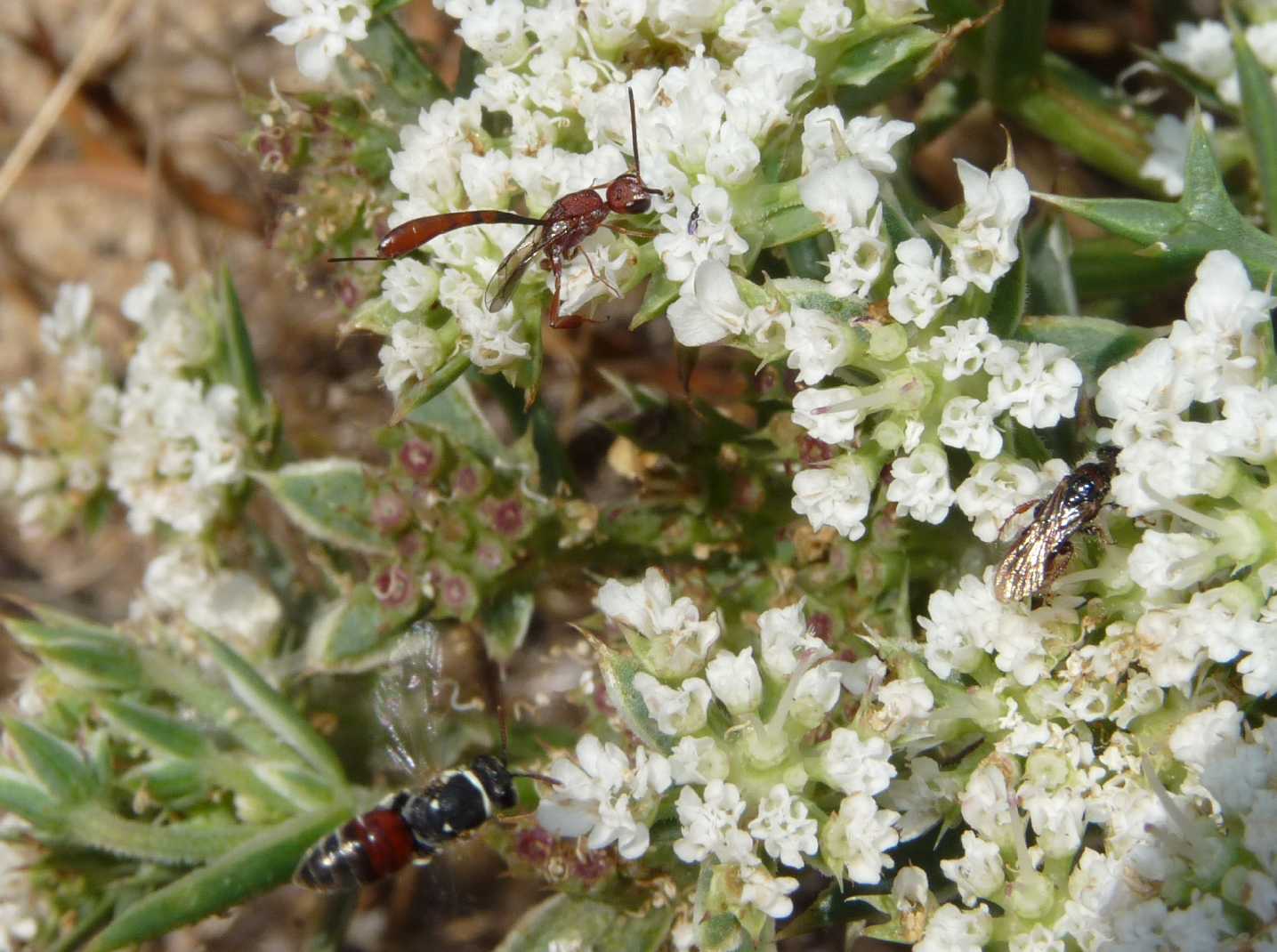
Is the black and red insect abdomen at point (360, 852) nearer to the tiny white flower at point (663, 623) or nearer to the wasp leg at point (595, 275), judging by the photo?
the tiny white flower at point (663, 623)

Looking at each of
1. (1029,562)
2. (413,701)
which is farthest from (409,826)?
(1029,562)

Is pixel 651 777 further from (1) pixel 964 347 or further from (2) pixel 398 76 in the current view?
(2) pixel 398 76

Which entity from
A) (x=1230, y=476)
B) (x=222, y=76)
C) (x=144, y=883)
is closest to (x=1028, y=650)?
(x=1230, y=476)

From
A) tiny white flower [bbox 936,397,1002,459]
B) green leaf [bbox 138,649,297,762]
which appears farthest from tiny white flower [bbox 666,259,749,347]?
green leaf [bbox 138,649,297,762]

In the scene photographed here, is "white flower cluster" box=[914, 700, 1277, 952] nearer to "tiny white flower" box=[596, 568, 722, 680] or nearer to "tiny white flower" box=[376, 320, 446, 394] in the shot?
"tiny white flower" box=[596, 568, 722, 680]

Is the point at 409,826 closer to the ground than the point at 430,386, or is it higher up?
closer to the ground

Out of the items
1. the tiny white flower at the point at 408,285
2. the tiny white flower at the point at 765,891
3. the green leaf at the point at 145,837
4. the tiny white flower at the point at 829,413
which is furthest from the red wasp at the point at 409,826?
the tiny white flower at the point at 829,413
